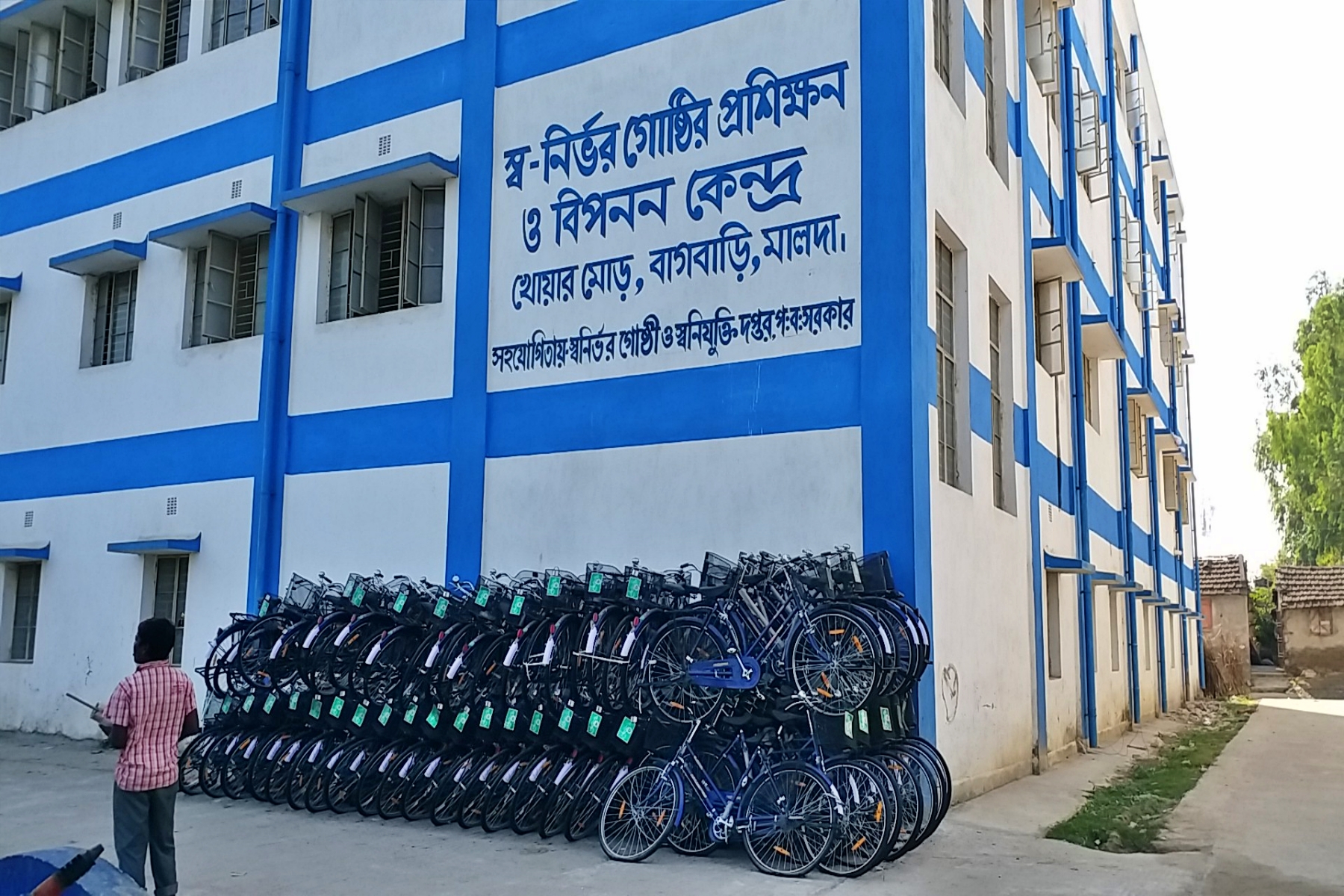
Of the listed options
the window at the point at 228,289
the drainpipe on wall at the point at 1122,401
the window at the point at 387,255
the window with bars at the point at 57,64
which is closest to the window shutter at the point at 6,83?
the window with bars at the point at 57,64

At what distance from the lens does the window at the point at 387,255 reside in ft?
39.3

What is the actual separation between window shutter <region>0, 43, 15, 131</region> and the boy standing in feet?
44.4

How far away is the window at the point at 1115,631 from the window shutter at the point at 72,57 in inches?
639

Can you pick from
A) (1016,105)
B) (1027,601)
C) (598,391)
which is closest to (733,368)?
(598,391)

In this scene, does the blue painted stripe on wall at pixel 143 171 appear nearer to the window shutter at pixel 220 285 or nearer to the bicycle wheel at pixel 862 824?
the window shutter at pixel 220 285

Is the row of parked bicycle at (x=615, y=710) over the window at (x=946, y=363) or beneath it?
beneath

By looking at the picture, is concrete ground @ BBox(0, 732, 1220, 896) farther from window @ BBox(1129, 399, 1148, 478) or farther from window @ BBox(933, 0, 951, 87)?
window @ BBox(1129, 399, 1148, 478)

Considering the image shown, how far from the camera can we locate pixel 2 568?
15109 millimetres

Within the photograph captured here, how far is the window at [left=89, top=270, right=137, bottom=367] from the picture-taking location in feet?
48.0

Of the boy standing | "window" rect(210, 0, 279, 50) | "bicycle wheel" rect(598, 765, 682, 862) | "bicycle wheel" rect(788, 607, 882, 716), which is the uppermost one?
"window" rect(210, 0, 279, 50)

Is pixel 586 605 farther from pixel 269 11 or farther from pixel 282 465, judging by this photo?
pixel 269 11

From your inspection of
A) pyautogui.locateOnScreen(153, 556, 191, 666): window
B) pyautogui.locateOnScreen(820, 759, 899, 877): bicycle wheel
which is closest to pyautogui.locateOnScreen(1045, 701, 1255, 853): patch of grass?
pyautogui.locateOnScreen(820, 759, 899, 877): bicycle wheel

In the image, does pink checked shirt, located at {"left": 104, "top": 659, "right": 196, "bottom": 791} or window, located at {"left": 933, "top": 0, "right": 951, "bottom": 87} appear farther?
window, located at {"left": 933, "top": 0, "right": 951, "bottom": 87}

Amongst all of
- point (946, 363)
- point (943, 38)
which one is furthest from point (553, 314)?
point (943, 38)
